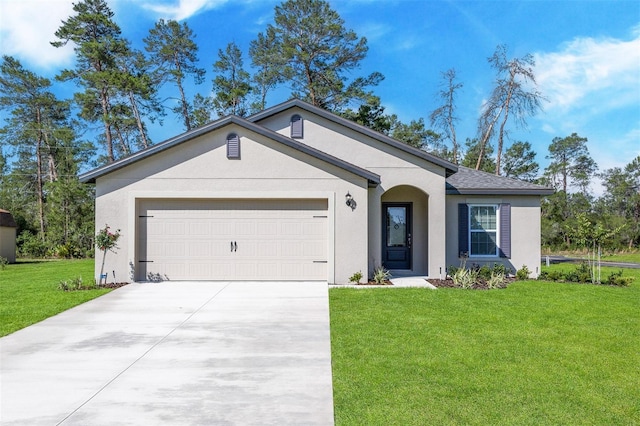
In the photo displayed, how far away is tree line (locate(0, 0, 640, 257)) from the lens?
2556 centimetres

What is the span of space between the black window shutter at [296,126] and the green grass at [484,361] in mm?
6168

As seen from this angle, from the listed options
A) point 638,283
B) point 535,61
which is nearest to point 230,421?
point 638,283

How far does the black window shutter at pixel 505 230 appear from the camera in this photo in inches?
530

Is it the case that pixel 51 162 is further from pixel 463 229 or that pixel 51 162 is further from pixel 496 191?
pixel 496 191

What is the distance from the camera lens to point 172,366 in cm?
515

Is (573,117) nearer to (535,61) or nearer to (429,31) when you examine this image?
(535,61)

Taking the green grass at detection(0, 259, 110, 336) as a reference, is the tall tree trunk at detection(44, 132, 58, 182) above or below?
above

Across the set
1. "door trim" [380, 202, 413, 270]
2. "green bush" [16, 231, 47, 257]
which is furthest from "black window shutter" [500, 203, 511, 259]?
"green bush" [16, 231, 47, 257]

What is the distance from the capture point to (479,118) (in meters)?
26.9

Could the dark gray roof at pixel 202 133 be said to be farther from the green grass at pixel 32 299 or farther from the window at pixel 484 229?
the window at pixel 484 229

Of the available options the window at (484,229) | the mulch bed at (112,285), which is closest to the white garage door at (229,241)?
the mulch bed at (112,285)

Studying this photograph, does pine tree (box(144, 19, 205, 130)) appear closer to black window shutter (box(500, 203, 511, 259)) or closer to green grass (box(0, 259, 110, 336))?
green grass (box(0, 259, 110, 336))

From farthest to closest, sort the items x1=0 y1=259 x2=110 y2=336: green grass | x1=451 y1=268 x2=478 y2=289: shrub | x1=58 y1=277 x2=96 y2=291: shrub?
1. x1=451 y1=268 x2=478 y2=289: shrub
2. x1=58 y1=277 x2=96 y2=291: shrub
3. x1=0 y1=259 x2=110 y2=336: green grass

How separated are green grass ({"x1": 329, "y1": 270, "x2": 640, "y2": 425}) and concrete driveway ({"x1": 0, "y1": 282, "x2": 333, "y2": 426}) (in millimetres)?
429
